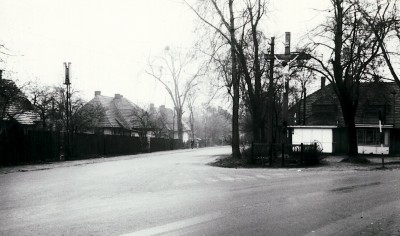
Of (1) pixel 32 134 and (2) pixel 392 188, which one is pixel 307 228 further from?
(1) pixel 32 134

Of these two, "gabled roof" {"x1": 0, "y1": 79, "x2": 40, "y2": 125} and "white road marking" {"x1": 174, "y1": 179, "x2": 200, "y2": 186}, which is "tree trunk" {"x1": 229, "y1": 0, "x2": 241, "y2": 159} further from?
"gabled roof" {"x1": 0, "y1": 79, "x2": 40, "y2": 125}

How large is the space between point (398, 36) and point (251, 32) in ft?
29.2

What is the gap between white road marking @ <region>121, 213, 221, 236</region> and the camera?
664 centimetres

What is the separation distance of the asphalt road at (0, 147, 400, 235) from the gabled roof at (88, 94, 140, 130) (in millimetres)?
44098

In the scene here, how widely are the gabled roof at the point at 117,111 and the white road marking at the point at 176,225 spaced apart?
49.6 metres

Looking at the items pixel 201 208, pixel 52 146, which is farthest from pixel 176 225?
pixel 52 146

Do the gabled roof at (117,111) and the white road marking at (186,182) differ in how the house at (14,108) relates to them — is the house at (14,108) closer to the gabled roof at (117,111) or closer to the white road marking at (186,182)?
the white road marking at (186,182)

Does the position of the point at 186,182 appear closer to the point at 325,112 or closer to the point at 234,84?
the point at 234,84

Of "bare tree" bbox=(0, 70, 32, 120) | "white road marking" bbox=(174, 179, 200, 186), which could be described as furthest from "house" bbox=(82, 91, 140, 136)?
"white road marking" bbox=(174, 179, 200, 186)

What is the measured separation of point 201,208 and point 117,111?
54246mm

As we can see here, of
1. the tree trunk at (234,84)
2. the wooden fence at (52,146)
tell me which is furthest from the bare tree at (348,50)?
the wooden fence at (52,146)

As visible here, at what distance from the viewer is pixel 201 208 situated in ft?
29.0

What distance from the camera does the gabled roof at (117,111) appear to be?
57.4 metres

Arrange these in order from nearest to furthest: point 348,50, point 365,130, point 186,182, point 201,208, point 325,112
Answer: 1. point 201,208
2. point 186,182
3. point 348,50
4. point 365,130
5. point 325,112
